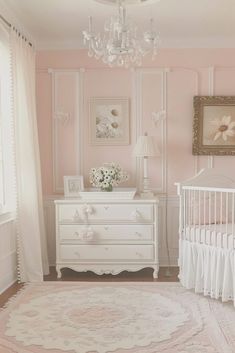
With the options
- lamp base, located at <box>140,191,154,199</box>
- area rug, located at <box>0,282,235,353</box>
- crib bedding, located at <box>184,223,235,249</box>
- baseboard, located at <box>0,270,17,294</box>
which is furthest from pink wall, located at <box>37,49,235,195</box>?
area rug, located at <box>0,282,235,353</box>

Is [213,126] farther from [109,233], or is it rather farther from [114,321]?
[114,321]

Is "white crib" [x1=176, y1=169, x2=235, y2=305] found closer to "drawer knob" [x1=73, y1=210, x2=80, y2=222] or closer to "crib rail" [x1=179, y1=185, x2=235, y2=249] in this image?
"crib rail" [x1=179, y1=185, x2=235, y2=249]

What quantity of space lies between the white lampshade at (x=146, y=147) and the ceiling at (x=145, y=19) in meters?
1.11

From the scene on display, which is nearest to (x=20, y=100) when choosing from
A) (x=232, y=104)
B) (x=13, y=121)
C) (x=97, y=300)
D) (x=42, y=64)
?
(x=13, y=121)

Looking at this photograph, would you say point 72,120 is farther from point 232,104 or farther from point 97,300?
point 97,300

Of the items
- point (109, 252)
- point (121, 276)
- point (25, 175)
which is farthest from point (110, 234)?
point (25, 175)

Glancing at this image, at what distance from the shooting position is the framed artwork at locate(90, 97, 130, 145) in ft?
14.7

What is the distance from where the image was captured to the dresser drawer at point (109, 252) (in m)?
3.99

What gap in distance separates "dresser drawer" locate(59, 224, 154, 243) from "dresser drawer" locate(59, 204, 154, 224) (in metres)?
0.07

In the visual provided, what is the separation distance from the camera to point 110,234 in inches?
157

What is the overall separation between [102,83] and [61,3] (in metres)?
1.21

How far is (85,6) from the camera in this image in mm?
3475

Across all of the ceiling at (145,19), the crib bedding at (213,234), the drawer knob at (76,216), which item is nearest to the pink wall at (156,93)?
the ceiling at (145,19)

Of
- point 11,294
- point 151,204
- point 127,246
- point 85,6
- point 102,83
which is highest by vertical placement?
point 85,6
